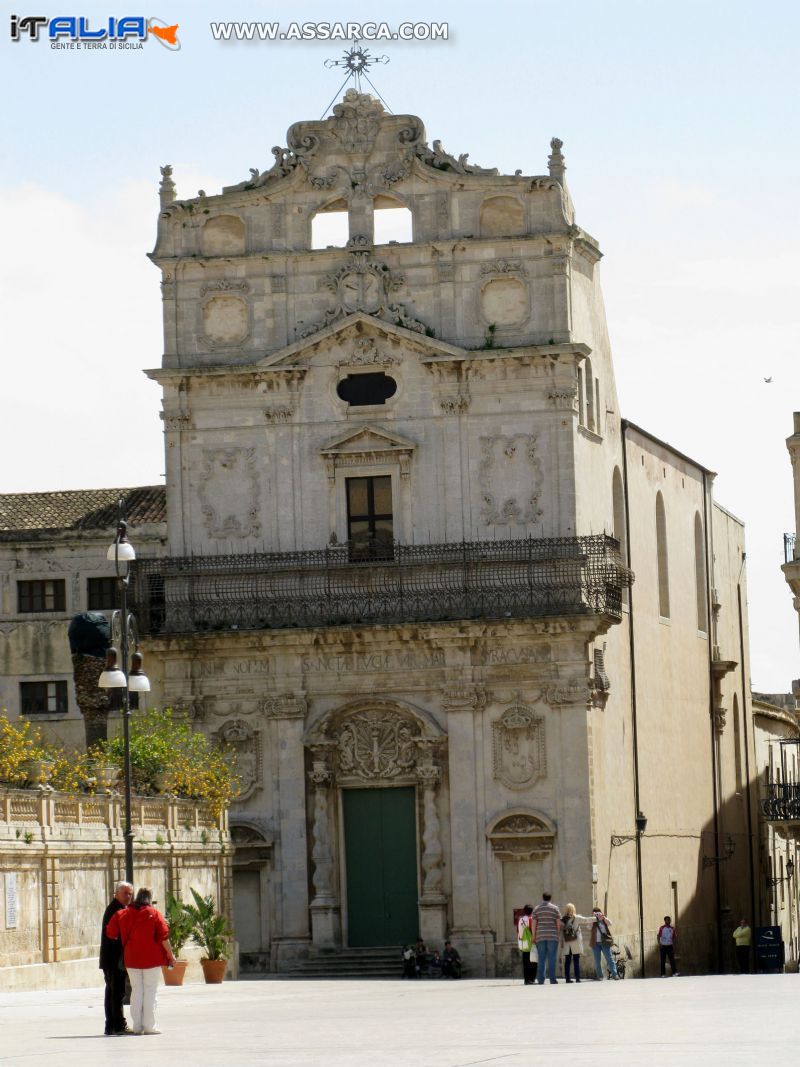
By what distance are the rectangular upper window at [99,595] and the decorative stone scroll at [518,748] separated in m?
10.2

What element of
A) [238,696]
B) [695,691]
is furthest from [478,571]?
[695,691]

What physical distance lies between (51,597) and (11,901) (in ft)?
68.1

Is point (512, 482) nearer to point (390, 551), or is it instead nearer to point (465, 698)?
point (390, 551)

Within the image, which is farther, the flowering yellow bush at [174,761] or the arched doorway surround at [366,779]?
the arched doorway surround at [366,779]

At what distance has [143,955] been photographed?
82.9 ft

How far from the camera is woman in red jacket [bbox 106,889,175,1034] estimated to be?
2520cm

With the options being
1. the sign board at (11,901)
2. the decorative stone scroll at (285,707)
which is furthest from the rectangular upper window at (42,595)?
the sign board at (11,901)

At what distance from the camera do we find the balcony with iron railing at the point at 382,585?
165 feet

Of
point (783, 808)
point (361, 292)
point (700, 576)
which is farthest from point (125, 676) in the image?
point (700, 576)

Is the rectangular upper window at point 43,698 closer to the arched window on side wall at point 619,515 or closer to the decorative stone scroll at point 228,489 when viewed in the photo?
the decorative stone scroll at point 228,489

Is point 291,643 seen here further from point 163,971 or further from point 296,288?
point 163,971

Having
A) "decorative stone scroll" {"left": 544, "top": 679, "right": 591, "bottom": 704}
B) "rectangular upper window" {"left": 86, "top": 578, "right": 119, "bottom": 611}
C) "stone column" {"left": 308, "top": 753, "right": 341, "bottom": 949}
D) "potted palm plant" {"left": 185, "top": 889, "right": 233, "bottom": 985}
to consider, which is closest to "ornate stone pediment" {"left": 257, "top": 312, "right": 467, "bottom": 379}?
"rectangular upper window" {"left": 86, "top": 578, "right": 119, "bottom": 611}

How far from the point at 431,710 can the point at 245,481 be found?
249 inches

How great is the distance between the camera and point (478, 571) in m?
50.6
